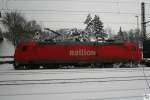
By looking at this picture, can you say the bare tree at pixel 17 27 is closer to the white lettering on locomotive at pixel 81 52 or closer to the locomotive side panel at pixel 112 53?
the white lettering on locomotive at pixel 81 52

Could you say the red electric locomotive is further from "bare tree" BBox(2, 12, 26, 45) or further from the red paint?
"bare tree" BBox(2, 12, 26, 45)

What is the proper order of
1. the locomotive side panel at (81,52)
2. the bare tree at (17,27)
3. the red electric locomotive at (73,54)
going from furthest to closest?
the bare tree at (17,27) < the locomotive side panel at (81,52) < the red electric locomotive at (73,54)

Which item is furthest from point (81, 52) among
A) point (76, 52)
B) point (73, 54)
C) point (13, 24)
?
point (13, 24)

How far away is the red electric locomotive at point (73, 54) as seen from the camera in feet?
74.0

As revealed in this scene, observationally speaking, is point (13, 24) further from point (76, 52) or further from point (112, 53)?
point (112, 53)

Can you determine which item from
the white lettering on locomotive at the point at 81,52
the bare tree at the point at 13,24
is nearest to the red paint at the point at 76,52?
the white lettering on locomotive at the point at 81,52

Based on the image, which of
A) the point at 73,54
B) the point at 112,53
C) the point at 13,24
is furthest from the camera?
the point at 13,24

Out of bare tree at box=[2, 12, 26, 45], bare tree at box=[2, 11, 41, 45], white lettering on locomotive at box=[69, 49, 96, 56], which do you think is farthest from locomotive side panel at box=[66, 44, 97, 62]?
bare tree at box=[2, 12, 26, 45]

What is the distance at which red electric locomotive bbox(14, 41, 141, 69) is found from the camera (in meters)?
22.6

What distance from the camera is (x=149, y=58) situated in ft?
79.2

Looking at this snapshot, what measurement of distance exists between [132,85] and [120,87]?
0.71 meters

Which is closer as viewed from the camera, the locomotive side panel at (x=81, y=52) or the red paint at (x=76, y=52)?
the red paint at (x=76, y=52)

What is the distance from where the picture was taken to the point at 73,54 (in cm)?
2344

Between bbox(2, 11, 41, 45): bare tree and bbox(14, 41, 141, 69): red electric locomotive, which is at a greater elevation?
bbox(2, 11, 41, 45): bare tree
